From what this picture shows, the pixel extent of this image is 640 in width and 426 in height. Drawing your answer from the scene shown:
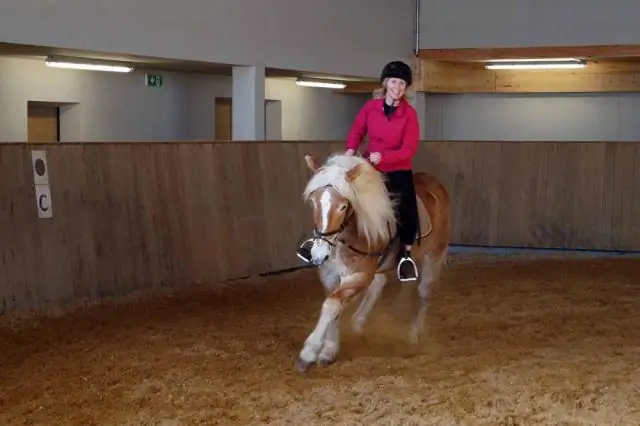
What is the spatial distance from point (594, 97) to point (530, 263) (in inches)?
250

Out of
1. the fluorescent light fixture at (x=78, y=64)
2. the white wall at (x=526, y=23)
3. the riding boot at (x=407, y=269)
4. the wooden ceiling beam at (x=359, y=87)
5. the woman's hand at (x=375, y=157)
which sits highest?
the white wall at (x=526, y=23)

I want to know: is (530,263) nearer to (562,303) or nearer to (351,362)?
(562,303)

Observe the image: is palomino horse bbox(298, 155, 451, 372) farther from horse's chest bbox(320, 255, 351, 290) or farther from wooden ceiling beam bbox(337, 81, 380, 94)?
wooden ceiling beam bbox(337, 81, 380, 94)

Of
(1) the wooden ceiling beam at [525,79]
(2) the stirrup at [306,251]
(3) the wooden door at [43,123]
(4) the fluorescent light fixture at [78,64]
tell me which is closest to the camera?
(2) the stirrup at [306,251]

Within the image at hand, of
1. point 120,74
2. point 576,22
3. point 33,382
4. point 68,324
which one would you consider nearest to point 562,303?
point 68,324

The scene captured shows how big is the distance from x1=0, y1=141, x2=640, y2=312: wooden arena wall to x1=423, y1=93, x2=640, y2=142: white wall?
16.4 ft

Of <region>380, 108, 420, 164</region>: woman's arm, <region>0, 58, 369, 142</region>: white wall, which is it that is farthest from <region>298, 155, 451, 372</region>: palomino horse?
<region>0, 58, 369, 142</region>: white wall

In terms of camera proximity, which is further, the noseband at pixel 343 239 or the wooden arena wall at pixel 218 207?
the wooden arena wall at pixel 218 207

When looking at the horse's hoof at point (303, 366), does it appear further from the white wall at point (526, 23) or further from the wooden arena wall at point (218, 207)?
the white wall at point (526, 23)

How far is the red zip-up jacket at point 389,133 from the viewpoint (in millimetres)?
5984

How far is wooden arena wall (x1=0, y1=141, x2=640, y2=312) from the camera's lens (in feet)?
24.6

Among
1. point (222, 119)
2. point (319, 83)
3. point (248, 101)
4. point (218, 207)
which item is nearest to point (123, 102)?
point (222, 119)

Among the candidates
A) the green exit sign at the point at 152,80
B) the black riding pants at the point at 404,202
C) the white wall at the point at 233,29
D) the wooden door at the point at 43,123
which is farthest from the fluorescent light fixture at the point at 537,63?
the black riding pants at the point at 404,202

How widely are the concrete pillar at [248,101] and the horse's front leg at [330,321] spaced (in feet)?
19.9
